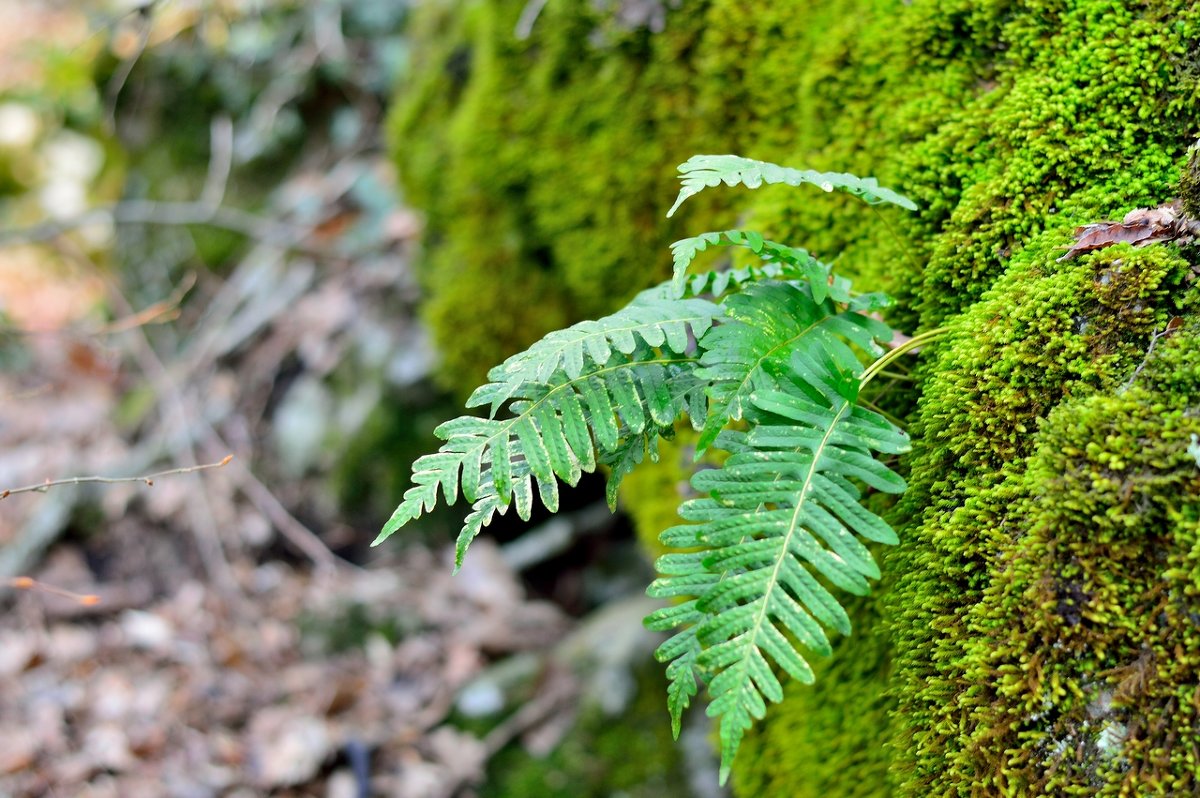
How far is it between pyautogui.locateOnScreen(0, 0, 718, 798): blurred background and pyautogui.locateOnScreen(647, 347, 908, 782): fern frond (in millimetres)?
1027

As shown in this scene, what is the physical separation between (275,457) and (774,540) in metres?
3.64

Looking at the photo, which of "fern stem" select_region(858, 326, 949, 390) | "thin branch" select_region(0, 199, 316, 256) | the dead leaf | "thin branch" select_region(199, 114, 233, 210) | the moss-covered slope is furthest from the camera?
"thin branch" select_region(199, 114, 233, 210)

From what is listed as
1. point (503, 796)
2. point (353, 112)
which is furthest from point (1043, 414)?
point (353, 112)

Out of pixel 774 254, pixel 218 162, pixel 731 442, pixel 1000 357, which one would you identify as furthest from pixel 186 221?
pixel 1000 357

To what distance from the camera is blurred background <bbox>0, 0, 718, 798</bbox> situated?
3.05m

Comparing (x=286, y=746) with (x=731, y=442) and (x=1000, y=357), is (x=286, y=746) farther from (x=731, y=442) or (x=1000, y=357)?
(x=1000, y=357)

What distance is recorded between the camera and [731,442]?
1480 millimetres

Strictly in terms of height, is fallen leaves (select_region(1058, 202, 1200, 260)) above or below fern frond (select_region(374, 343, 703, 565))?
below

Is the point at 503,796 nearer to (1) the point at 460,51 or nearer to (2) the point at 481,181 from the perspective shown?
(2) the point at 481,181

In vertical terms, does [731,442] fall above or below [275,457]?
below

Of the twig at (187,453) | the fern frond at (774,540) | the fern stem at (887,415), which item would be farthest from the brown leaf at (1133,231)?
the twig at (187,453)

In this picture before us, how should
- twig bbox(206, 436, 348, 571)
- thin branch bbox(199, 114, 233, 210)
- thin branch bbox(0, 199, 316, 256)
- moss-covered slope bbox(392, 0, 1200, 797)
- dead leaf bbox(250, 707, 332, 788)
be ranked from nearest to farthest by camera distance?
moss-covered slope bbox(392, 0, 1200, 797), dead leaf bbox(250, 707, 332, 788), twig bbox(206, 436, 348, 571), thin branch bbox(0, 199, 316, 256), thin branch bbox(199, 114, 233, 210)

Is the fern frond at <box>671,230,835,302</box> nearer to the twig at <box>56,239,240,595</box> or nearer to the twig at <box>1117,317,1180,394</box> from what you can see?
the twig at <box>1117,317,1180,394</box>

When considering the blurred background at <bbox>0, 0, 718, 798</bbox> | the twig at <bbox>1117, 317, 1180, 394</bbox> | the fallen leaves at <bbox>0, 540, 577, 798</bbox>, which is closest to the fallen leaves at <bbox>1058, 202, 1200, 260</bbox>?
the twig at <bbox>1117, 317, 1180, 394</bbox>
